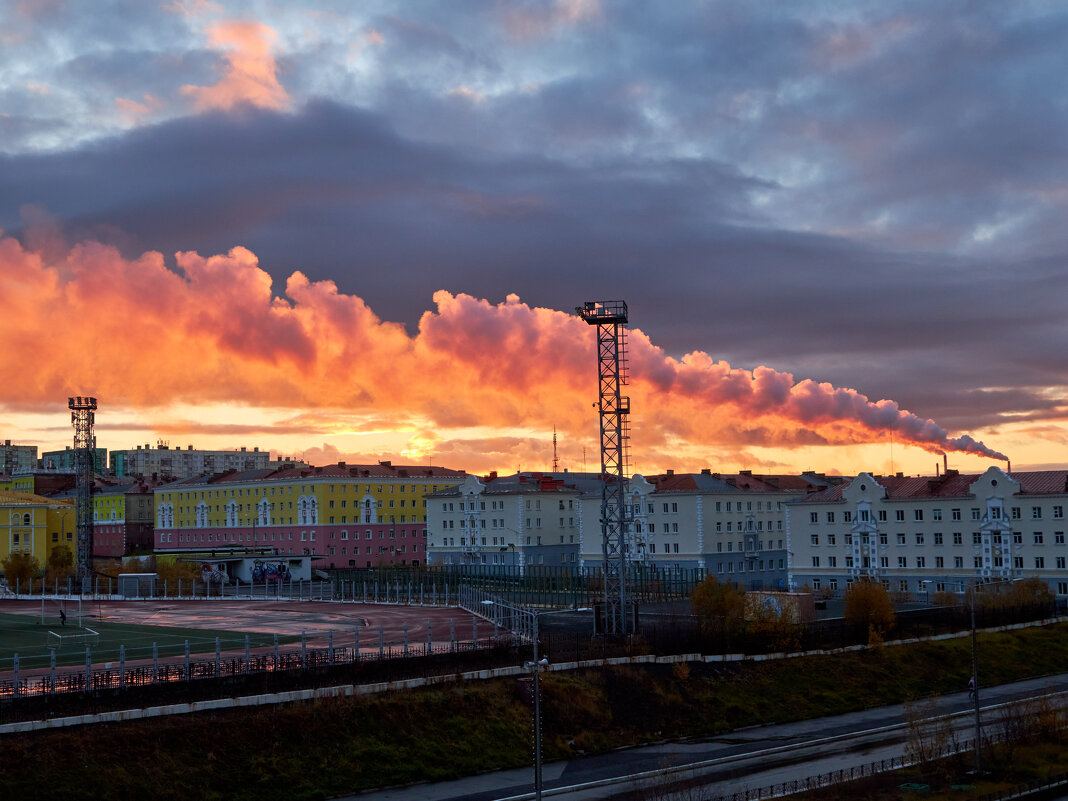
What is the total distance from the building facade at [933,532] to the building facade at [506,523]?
Result: 38150mm

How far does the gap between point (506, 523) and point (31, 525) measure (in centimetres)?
5627

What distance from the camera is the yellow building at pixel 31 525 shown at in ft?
443

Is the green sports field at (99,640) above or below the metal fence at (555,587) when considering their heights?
below

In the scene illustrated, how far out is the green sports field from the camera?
193 ft

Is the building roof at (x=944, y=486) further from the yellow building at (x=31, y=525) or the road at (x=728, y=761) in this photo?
the yellow building at (x=31, y=525)

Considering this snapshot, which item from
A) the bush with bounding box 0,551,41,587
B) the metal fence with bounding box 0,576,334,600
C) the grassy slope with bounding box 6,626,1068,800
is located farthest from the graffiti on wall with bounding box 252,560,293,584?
the grassy slope with bounding box 6,626,1068,800

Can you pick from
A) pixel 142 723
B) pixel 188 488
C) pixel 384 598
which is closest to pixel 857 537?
pixel 384 598

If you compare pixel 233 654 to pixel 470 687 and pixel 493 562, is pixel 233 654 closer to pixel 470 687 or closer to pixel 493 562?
pixel 470 687

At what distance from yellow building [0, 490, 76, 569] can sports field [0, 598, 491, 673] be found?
1457 inches

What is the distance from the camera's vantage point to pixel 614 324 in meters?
67.1

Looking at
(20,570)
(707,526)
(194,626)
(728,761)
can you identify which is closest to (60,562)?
(20,570)

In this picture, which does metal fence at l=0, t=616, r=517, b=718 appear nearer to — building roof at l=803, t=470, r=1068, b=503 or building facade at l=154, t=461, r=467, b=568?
building roof at l=803, t=470, r=1068, b=503

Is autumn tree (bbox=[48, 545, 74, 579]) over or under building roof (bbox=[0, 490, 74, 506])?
under

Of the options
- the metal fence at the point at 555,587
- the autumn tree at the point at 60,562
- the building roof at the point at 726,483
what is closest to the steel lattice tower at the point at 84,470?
the autumn tree at the point at 60,562
